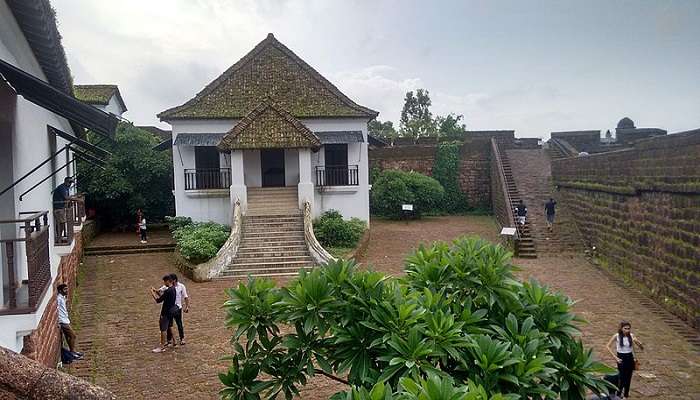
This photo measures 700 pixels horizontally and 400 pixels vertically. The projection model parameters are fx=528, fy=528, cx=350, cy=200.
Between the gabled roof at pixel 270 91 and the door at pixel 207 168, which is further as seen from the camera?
the gabled roof at pixel 270 91

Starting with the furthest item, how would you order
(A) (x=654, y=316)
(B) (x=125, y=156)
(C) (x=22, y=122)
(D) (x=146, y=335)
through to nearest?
(B) (x=125, y=156) → (A) (x=654, y=316) → (D) (x=146, y=335) → (C) (x=22, y=122)

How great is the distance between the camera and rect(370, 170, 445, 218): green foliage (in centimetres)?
2288

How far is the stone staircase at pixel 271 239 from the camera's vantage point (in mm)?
14836

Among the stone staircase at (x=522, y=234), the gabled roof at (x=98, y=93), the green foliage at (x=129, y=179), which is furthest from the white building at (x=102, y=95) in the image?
the stone staircase at (x=522, y=234)

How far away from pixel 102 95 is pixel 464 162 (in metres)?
18.3

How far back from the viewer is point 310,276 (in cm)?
441

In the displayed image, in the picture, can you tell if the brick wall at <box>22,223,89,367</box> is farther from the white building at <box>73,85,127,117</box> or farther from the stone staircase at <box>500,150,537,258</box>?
the white building at <box>73,85,127,117</box>

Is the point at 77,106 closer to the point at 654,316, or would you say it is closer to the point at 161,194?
the point at 654,316

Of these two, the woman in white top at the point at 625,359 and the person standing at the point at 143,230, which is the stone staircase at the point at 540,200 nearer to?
the woman in white top at the point at 625,359

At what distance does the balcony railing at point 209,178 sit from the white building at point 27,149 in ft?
35.8

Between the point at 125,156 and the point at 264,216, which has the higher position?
the point at 125,156


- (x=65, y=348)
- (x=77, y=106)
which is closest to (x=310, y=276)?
(x=77, y=106)

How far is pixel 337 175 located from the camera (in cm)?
2011

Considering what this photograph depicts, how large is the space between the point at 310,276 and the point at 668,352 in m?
7.64
